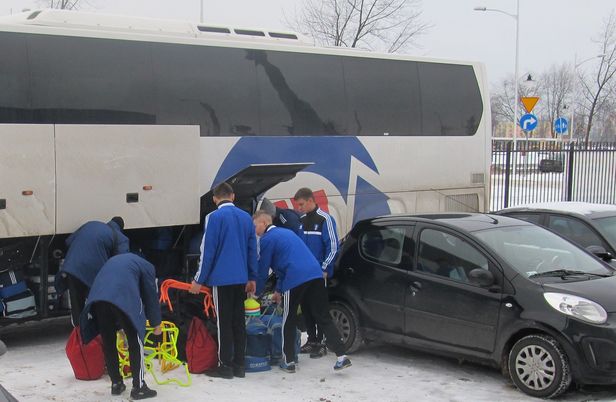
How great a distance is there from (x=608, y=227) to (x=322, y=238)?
161 inches

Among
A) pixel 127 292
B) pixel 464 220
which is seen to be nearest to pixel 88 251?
pixel 127 292

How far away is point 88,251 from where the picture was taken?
7.57 meters

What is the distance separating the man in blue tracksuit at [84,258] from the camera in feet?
24.7

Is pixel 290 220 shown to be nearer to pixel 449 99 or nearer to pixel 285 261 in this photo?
pixel 285 261

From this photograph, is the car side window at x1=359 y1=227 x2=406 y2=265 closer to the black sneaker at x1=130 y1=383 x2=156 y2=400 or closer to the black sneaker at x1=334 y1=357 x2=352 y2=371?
the black sneaker at x1=334 y1=357 x2=352 y2=371

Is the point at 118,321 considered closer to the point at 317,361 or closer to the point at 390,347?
the point at 317,361

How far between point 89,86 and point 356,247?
11.6ft

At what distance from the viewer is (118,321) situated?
634 centimetres

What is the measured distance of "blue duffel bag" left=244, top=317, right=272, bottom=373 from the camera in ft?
23.9

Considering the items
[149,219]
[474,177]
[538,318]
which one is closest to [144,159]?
[149,219]

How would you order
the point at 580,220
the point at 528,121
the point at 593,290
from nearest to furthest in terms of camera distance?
the point at 593,290 → the point at 580,220 → the point at 528,121

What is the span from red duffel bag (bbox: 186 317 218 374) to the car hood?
311 centimetres

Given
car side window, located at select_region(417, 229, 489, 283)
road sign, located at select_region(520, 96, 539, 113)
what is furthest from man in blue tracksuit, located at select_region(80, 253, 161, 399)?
road sign, located at select_region(520, 96, 539, 113)

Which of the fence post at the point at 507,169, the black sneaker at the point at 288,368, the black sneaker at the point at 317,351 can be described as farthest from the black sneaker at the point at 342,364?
the fence post at the point at 507,169
